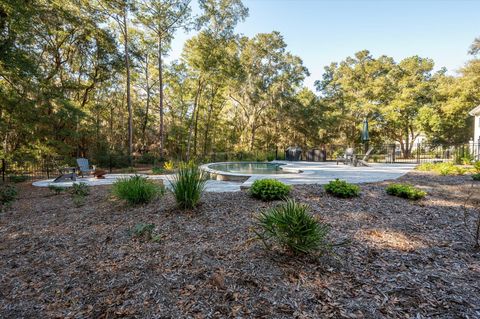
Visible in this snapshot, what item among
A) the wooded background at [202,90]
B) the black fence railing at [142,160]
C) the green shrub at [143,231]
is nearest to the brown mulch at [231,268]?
the green shrub at [143,231]

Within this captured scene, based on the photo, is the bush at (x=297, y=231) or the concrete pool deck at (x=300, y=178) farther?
the concrete pool deck at (x=300, y=178)

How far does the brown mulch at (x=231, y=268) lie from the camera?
5.60 feet

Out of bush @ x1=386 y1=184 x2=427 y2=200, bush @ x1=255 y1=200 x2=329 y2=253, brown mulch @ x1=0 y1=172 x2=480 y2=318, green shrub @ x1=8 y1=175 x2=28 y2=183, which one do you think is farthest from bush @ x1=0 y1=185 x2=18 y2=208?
bush @ x1=386 y1=184 x2=427 y2=200

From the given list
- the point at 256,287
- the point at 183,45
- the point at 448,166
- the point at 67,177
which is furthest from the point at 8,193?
the point at 183,45

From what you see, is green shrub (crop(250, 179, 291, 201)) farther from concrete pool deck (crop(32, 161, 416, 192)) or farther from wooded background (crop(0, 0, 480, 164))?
wooded background (crop(0, 0, 480, 164))

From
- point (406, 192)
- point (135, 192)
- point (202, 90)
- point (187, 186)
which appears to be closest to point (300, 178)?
point (406, 192)

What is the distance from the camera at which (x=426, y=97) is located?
66.6 feet

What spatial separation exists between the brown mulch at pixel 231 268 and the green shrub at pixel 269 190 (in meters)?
0.38

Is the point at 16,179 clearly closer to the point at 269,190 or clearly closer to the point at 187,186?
the point at 187,186

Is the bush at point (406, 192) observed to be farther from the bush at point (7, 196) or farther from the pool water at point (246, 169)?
the bush at point (7, 196)

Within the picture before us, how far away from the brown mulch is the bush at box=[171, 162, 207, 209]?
0.59 ft

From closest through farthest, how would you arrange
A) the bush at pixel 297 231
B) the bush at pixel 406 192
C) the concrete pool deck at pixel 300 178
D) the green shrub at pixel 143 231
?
the bush at pixel 297 231
the green shrub at pixel 143 231
the bush at pixel 406 192
the concrete pool deck at pixel 300 178

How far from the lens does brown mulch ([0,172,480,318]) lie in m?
1.71

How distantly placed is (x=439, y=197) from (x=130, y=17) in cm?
1620
